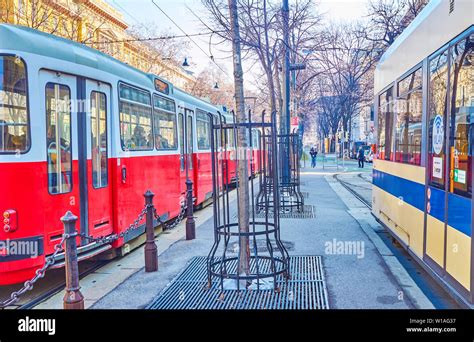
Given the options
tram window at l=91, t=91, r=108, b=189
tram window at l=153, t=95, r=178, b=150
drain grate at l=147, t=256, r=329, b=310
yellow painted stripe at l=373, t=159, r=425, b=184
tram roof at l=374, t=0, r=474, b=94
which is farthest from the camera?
tram window at l=153, t=95, r=178, b=150

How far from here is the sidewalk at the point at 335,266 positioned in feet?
18.0

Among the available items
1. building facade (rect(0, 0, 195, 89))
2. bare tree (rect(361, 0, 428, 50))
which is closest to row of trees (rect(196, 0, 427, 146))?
bare tree (rect(361, 0, 428, 50))

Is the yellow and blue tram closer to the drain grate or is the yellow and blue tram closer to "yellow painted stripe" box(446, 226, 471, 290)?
"yellow painted stripe" box(446, 226, 471, 290)

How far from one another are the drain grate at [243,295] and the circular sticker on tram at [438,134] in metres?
2.12

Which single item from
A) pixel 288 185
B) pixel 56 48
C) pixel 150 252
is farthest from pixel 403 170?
pixel 288 185

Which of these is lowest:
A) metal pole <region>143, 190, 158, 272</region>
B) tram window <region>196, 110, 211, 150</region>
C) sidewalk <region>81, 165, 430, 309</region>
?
sidewalk <region>81, 165, 430, 309</region>

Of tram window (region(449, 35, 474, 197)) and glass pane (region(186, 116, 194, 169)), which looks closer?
tram window (region(449, 35, 474, 197))

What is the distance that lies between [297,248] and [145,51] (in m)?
29.1

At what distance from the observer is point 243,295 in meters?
5.64

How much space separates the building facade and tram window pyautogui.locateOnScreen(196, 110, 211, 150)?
10062 mm

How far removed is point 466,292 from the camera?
4309 mm

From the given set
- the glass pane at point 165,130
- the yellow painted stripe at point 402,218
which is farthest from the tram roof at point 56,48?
the yellow painted stripe at point 402,218

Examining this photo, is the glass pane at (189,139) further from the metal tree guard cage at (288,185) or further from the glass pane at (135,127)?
the glass pane at (135,127)

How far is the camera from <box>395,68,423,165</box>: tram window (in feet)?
20.1
